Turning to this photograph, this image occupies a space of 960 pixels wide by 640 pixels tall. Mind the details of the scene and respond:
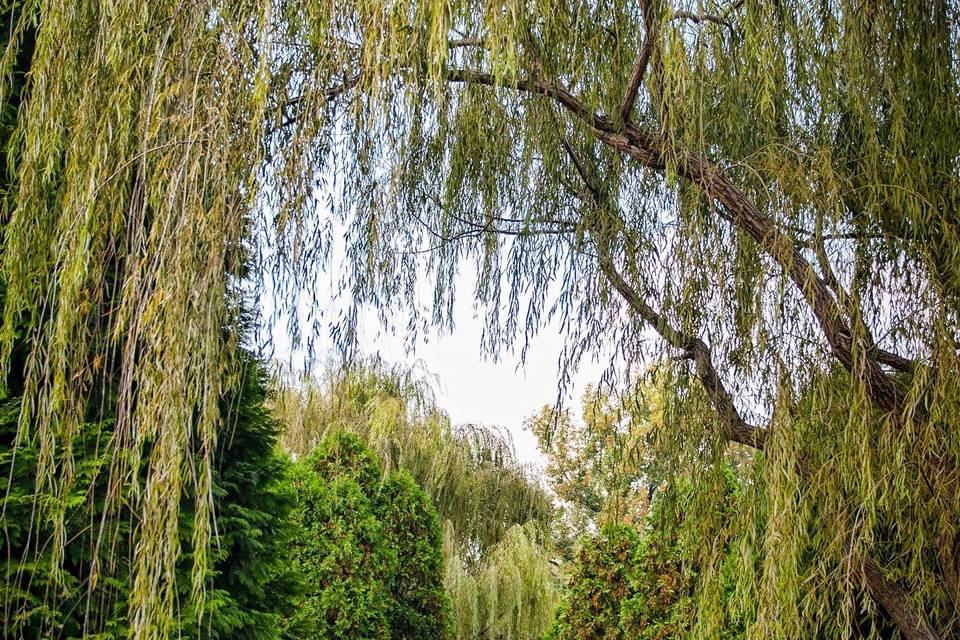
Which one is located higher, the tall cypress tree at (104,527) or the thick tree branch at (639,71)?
the thick tree branch at (639,71)

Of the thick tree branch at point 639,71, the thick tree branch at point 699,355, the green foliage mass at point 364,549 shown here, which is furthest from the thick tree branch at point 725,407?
the green foliage mass at point 364,549

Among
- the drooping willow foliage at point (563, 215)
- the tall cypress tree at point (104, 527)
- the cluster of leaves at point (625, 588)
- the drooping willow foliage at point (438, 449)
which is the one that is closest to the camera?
the drooping willow foliage at point (563, 215)

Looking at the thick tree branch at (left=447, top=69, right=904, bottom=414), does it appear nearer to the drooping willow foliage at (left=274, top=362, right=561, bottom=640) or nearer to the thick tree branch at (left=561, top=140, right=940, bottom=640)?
the thick tree branch at (left=561, top=140, right=940, bottom=640)

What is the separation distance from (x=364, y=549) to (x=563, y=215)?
10.7 feet

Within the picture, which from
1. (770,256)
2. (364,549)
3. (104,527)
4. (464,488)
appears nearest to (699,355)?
(770,256)

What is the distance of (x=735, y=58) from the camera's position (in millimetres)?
2686

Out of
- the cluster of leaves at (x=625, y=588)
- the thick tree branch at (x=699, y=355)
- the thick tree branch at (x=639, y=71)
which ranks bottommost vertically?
the cluster of leaves at (x=625, y=588)

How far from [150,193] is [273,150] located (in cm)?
70

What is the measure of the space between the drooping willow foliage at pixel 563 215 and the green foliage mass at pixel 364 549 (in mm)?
2825

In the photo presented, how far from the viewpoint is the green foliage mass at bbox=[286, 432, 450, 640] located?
550 centimetres

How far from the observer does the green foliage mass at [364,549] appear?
5504 millimetres

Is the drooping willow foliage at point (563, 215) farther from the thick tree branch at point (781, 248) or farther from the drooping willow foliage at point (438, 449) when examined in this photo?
the drooping willow foliage at point (438, 449)

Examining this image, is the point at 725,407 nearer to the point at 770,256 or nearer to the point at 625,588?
the point at 770,256

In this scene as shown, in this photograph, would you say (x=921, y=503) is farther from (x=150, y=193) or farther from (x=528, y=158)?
(x=150, y=193)
